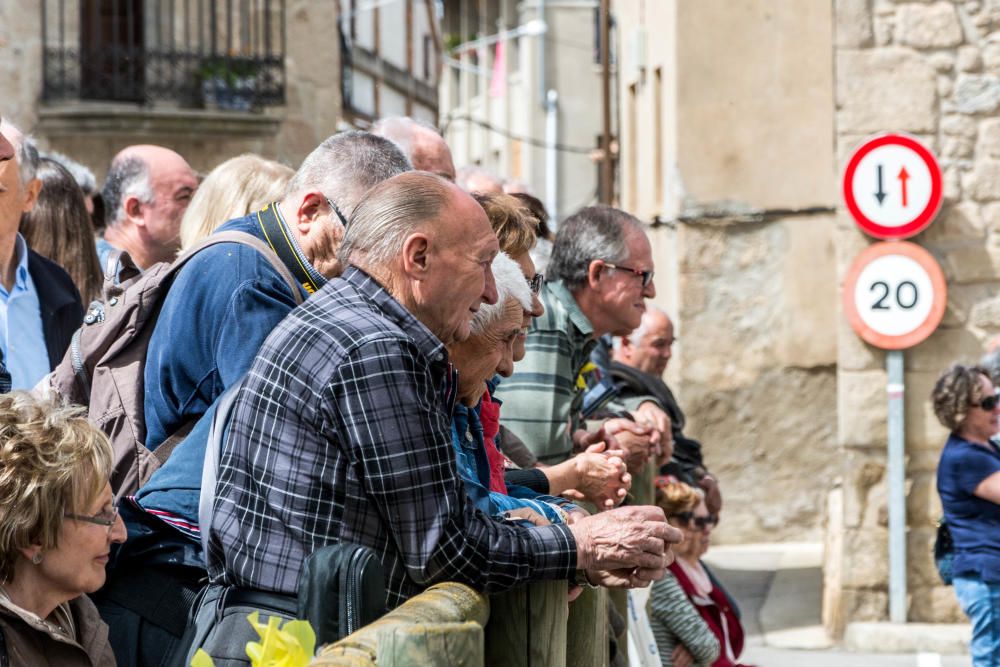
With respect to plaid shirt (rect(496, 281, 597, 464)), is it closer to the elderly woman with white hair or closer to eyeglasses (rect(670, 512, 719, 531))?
the elderly woman with white hair

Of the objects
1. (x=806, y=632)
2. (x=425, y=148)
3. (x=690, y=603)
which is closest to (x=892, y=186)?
(x=806, y=632)

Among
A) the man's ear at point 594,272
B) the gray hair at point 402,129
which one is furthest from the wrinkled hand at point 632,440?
the gray hair at point 402,129

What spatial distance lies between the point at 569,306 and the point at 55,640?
94.1 inches

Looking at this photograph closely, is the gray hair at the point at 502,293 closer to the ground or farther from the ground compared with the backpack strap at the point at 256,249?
closer to the ground

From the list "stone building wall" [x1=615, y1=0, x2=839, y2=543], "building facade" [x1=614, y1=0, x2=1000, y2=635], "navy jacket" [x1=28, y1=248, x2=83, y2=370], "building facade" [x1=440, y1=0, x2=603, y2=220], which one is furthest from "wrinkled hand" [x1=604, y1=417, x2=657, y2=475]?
"building facade" [x1=440, y1=0, x2=603, y2=220]

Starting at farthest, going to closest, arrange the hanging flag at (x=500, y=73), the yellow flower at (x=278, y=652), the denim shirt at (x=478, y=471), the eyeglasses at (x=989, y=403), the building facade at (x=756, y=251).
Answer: the hanging flag at (x=500, y=73) < the building facade at (x=756, y=251) < the eyeglasses at (x=989, y=403) < the denim shirt at (x=478, y=471) < the yellow flower at (x=278, y=652)

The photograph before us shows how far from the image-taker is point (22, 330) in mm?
4410

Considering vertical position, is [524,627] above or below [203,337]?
below

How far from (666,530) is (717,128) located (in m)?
10.00

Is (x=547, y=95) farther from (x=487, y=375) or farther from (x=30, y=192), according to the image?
(x=487, y=375)

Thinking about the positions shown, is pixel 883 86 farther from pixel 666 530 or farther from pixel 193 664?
pixel 193 664

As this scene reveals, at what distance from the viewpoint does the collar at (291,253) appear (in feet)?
11.1

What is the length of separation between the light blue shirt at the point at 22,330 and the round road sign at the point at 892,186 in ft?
17.9

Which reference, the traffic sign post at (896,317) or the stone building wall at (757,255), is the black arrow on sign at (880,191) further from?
the stone building wall at (757,255)
